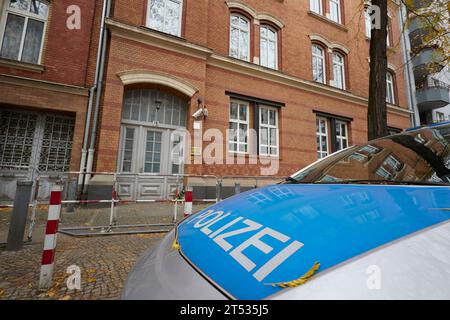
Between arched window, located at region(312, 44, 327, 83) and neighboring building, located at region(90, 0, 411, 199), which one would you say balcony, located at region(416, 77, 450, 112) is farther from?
arched window, located at region(312, 44, 327, 83)

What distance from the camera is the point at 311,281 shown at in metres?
0.66

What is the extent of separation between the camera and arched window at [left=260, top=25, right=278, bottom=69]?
1102 centimetres

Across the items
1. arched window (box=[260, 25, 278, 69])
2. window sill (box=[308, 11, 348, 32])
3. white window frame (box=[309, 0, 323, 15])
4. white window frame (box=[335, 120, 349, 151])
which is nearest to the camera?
arched window (box=[260, 25, 278, 69])

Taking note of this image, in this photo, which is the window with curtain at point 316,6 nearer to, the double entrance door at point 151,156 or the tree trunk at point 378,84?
the tree trunk at point 378,84

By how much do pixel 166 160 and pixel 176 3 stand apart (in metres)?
6.15

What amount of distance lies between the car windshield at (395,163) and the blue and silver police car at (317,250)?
1.0 inches

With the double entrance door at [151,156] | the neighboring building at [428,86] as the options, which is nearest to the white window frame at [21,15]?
the double entrance door at [151,156]

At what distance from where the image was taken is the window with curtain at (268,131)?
10352 millimetres

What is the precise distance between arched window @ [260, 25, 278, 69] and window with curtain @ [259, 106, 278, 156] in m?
2.25

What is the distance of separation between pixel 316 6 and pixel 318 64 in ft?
11.1

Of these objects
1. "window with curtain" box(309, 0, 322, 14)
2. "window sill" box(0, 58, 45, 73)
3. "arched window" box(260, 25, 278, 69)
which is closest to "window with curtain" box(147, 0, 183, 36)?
"window sill" box(0, 58, 45, 73)

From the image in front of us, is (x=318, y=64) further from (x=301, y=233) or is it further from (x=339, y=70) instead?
(x=301, y=233)
